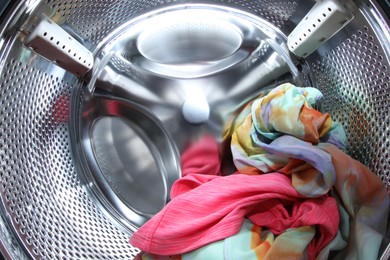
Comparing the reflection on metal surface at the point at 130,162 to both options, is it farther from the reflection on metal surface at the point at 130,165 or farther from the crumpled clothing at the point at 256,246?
the crumpled clothing at the point at 256,246

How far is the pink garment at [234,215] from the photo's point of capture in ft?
2.20

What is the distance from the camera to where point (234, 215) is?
0.68 metres

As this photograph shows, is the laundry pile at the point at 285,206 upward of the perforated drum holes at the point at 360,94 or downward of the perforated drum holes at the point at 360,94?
downward

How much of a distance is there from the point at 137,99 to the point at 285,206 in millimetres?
339

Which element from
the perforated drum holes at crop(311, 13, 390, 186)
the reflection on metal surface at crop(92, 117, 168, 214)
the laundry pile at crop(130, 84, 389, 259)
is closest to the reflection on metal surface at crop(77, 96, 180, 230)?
the reflection on metal surface at crop(92, 117, 168, 214)

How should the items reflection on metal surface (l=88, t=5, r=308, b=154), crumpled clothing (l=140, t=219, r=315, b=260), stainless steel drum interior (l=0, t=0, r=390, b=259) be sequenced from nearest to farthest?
crumpled clothing (l=140, t=219, r=315, b=260) < stainless steel drum interior (l=0, t=0, r=390, b=259) < reflection on metal surface (l=88, t=5, r=308, b=154)

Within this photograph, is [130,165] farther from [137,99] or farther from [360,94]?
[360,94]

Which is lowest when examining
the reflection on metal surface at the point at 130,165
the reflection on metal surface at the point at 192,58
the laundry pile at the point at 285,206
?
the reflection on metal surface at the point at 130,165

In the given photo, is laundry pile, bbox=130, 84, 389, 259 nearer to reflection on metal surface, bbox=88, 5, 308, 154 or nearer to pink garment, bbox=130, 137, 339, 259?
pink garment, bbox=130, 137, 339, 259

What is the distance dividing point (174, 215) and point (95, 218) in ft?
0.65

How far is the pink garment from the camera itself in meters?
0.67

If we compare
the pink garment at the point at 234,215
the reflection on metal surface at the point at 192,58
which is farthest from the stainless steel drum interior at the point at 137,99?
the pink garment at the point at 234,215

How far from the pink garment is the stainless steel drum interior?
0.42 ft

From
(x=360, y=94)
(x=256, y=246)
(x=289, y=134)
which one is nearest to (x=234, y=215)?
(x=256, y=246)
